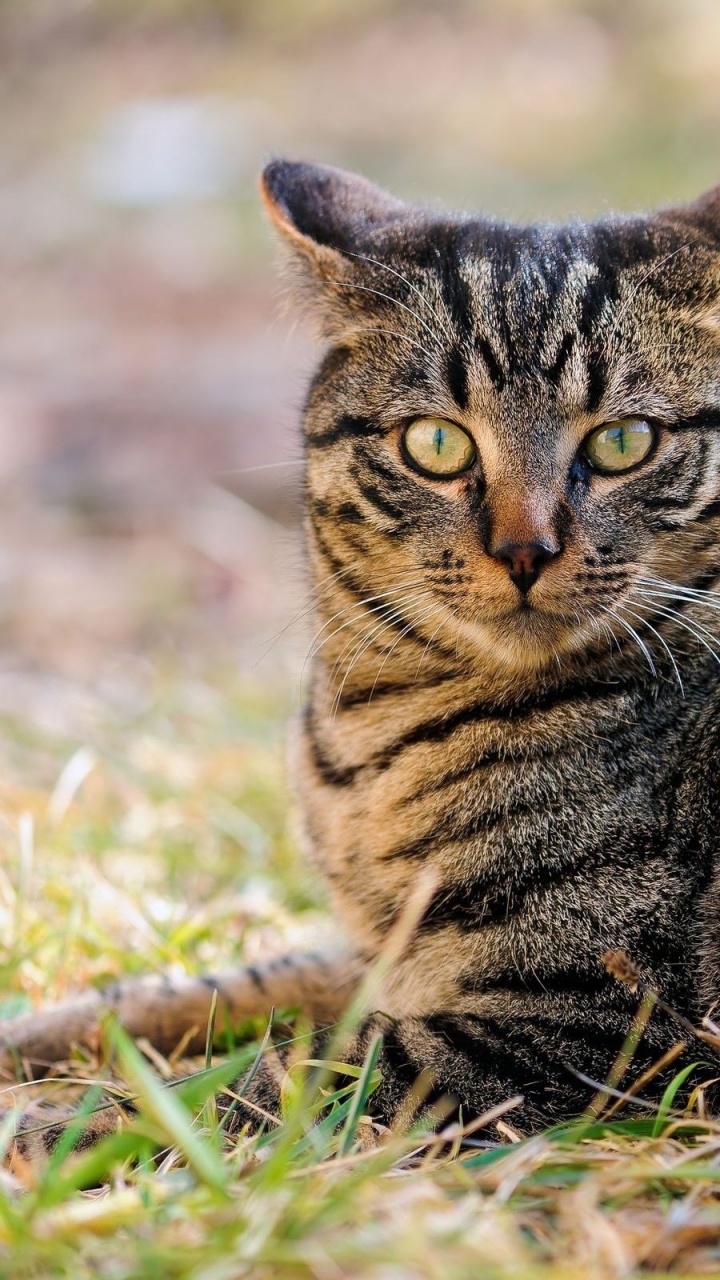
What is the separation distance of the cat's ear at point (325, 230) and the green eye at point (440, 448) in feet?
1.21

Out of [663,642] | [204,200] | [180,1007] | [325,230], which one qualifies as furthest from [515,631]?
[204,200]

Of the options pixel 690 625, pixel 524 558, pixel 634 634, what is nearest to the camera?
pixel 524 558

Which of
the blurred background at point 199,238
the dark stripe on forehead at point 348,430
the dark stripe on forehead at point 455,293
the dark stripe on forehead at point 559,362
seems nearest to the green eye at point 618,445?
the dark stripe on forehead at point 559,362

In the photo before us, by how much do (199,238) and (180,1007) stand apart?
11198mm

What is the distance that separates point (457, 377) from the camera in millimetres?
2482

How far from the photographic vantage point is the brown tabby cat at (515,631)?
Answer: 88.0 inches

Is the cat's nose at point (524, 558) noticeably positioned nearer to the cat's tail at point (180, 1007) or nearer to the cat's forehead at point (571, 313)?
the cat's forehead at point (571, 313)

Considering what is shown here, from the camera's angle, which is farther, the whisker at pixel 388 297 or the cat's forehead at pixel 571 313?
the whisker at pixel 388 297

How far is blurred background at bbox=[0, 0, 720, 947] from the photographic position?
5.66 metres

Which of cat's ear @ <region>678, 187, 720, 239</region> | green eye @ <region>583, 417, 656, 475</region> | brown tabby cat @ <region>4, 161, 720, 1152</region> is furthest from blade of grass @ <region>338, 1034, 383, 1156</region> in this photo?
cat's ear @ <region>678, 187, 720, 239</region>

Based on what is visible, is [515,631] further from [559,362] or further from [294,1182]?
[294,1182]

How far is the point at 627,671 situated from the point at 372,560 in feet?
1.85

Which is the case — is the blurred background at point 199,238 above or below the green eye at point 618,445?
above

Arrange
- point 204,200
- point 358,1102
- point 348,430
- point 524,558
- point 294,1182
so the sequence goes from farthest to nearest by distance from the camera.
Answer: point 204,200, point 348,430, point 524,558, point 358,1102, point 294,1182
